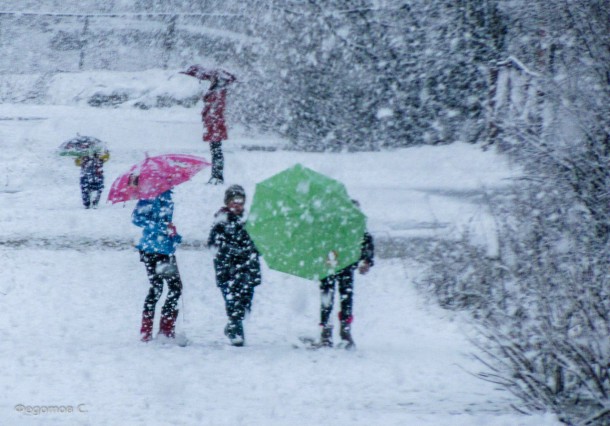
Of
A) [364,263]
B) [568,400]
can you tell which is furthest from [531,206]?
[568,400]

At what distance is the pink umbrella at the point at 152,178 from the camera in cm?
697

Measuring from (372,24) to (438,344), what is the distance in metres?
11.0

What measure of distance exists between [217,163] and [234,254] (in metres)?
7.09

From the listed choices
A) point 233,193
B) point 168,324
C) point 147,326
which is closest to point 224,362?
point 168,324

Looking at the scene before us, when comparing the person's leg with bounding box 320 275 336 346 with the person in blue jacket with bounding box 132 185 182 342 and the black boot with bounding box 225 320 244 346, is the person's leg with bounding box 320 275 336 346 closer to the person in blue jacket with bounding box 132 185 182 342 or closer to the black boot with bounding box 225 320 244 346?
the black boot with bounding box 225 320 244 346

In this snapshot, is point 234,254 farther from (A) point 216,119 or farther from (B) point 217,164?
(B) point 217,164

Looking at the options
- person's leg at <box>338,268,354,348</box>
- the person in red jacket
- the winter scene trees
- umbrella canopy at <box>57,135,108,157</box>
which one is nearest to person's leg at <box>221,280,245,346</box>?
the winter scene trees

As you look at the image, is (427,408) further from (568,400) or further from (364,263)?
(364,263)

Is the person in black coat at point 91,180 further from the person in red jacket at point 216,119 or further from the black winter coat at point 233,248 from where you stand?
the black winter coat at point 233,248

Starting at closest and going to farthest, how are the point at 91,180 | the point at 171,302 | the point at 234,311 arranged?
the point at 234,311 → the point at 171,302 → the point at 91,180

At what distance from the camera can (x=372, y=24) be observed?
17.4 meters

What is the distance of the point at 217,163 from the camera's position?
14.0 metres

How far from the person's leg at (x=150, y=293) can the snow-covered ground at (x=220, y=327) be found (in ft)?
0.56

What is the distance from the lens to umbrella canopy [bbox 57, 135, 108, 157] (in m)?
13.4
